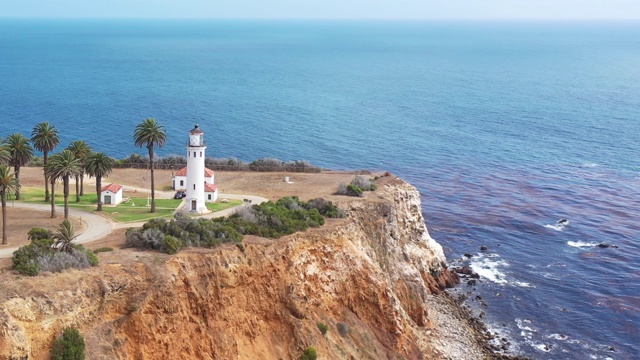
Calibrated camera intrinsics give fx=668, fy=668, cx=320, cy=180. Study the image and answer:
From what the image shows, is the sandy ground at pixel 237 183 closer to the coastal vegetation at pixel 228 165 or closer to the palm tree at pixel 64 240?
the coastal vegetation at pixel 228 165

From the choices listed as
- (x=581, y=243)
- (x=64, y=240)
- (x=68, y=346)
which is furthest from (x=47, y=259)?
(x=581, y=243)

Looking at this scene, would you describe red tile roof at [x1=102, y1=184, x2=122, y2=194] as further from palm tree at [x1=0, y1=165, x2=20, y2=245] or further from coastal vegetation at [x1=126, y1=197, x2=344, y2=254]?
coastal vegetation at [x1=126, y1=197, x2=344, y2=254]

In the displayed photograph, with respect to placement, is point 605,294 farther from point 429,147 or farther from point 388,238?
point 429,147

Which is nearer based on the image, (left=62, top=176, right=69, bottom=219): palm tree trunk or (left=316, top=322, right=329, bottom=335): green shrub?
(left=316, top=322, right=329, bottom=335): green shrub

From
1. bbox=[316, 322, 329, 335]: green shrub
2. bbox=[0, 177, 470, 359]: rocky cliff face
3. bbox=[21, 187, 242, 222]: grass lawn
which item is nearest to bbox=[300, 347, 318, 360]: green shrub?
bbox=[0, 177, 470, 359]: rocky cliff face

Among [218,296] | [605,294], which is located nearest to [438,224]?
[605,294]

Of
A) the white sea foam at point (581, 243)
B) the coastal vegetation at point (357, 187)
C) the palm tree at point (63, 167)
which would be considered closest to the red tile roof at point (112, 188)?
the palm tree at point (63, 167)
